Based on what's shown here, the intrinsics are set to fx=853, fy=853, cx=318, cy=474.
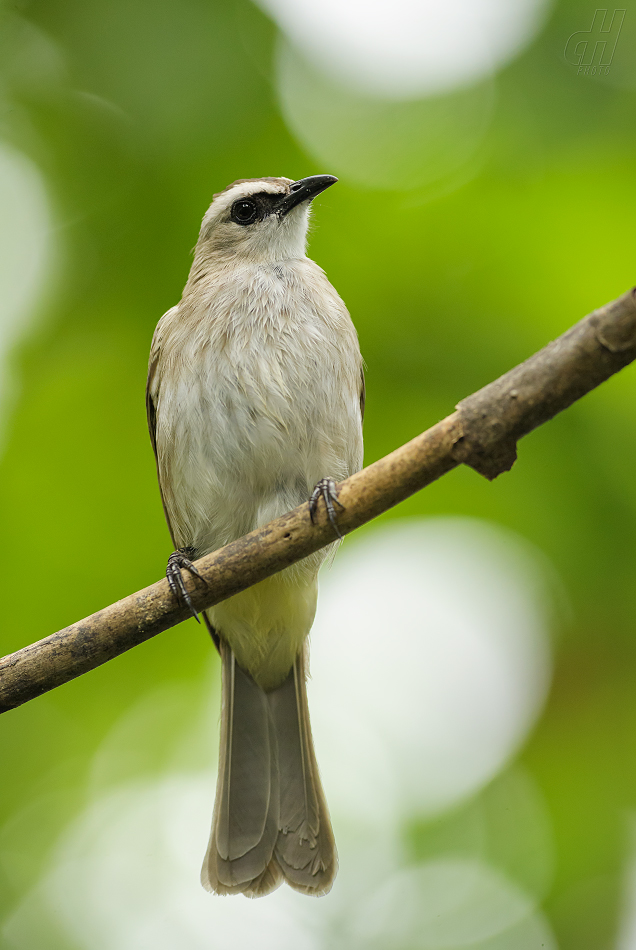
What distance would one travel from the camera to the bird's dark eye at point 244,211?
4.76 m

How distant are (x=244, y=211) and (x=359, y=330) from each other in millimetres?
1072

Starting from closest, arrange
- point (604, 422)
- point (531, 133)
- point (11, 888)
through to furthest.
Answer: point (604, 422) → point (531, 133) → point (11, 888)

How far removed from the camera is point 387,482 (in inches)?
102

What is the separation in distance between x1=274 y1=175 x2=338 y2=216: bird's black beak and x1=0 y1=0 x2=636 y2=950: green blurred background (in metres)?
0.19

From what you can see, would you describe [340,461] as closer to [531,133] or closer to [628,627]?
[628,627]

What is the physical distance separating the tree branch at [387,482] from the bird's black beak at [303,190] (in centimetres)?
229

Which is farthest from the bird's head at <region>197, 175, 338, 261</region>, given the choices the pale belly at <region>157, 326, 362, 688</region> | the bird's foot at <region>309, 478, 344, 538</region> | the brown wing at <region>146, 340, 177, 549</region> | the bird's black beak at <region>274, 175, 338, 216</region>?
the bird's foot at <region>309, 478, 344, 538</region>

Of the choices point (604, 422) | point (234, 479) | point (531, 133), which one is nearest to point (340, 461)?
point (234, 479)

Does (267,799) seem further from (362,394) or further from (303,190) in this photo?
(303,190)

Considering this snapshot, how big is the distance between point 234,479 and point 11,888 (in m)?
2.58

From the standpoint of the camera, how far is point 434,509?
440 centimetres

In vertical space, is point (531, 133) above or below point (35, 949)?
above

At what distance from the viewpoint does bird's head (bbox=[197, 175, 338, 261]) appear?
15.2ft

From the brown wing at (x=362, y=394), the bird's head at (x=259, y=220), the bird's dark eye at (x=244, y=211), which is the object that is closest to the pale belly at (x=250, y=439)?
the brown wing at (x=362, y=394)
